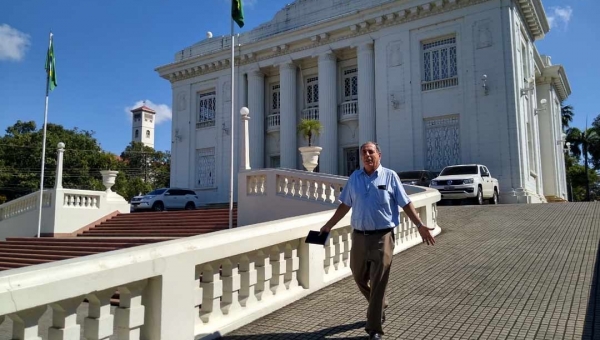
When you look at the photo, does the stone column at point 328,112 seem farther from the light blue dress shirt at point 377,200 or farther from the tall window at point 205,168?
the light blue dress shirt at point 377,200

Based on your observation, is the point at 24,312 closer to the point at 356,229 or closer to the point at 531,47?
the point at 356,229

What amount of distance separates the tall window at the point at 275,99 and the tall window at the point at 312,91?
2065 millimetres

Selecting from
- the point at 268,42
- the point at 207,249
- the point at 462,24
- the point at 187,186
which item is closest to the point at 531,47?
the point at 462,24

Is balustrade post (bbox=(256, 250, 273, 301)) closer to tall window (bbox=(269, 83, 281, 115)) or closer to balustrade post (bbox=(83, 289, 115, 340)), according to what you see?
balustrade post (bbox=(83, 289, 115, 340))

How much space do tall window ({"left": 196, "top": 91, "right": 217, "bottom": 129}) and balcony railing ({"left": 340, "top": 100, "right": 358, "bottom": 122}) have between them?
963 centimetres

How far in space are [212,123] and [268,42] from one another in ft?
22.3

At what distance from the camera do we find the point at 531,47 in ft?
89.5

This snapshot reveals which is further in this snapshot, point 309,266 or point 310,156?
point 310,156

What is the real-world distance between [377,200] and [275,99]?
26.7m

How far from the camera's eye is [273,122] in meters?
29.3

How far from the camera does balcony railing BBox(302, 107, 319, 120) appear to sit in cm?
2753

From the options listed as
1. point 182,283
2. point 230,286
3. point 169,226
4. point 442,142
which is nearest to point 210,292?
point 230,286

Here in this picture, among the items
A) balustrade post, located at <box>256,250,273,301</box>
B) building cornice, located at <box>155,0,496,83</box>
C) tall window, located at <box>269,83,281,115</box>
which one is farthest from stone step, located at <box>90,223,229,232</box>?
building cornice, located at <box>155,0,496,83</box>

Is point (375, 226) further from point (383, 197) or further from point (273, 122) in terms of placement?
point (273, 122)
